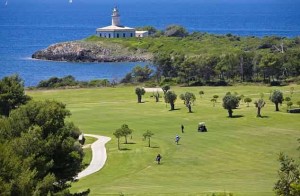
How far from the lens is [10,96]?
5497 centimetres

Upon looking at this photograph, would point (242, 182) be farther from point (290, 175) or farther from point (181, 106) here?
point (181, 106)

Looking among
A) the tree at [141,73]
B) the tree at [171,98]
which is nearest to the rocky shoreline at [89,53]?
the tree at [141,73]

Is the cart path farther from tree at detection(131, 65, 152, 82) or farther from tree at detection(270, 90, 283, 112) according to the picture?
tree at detection(131, 65, 152, 82)

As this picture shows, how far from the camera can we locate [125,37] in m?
173

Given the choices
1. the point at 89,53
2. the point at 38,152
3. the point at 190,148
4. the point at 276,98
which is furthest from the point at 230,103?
the point at 89,53

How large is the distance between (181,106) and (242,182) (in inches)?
1325

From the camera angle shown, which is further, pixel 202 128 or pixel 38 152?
pixel 202 128

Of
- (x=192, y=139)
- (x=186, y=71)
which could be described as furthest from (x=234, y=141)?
(x=186, y=71)

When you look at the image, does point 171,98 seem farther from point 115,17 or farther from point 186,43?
point 115,17

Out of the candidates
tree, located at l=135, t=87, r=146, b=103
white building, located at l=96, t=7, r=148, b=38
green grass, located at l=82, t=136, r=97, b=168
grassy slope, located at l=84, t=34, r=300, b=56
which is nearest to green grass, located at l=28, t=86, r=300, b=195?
green grass, located at l=82, t=136, r=97, b=168

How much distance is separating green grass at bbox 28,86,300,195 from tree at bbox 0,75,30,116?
753 centimetres

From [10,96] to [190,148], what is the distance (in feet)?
49.7

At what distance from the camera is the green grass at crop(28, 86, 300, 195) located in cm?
3909

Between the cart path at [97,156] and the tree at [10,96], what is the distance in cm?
648
